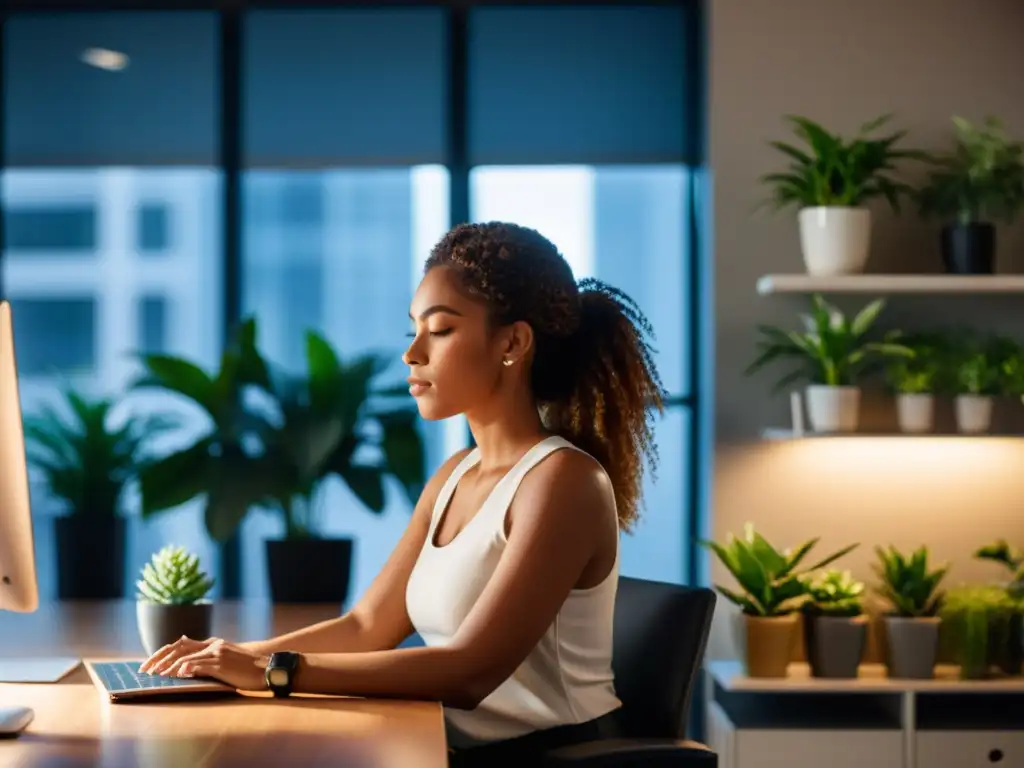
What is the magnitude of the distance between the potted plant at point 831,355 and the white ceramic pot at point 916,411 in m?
0.12

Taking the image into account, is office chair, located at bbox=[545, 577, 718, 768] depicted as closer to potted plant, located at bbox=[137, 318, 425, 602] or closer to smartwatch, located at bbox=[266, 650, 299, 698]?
smartwatch, located at bbox=[266, 650, 299, 698]

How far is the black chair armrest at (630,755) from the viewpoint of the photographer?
5.95ft

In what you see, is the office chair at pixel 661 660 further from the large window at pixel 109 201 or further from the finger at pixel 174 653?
the large window at pixel 109 201

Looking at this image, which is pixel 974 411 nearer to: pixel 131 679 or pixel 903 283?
pixel 903 283

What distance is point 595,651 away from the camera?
6.48 feet

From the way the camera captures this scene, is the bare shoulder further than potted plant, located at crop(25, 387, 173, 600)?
No

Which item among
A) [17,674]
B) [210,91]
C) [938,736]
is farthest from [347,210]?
[17,674]

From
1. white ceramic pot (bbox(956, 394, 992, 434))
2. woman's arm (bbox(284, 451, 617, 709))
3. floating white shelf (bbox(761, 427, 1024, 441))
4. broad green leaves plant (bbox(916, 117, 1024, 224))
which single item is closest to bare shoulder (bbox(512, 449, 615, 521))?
woman's arm (bbox(284, 451, 617, 709))

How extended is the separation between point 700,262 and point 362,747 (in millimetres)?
3109

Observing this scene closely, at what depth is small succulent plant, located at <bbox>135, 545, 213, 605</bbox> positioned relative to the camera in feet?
7.20

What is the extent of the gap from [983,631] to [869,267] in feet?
3.55

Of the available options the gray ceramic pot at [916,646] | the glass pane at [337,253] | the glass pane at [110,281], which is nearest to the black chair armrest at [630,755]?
the gray ceramic pot at [916,646]

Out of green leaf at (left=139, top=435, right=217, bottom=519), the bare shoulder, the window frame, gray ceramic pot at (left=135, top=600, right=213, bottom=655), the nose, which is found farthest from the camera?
the window frame

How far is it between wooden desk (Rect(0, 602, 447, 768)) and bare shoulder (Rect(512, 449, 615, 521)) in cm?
32
